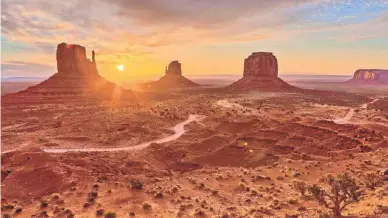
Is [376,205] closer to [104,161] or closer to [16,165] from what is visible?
[104,161]

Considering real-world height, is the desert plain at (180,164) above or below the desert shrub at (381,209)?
below

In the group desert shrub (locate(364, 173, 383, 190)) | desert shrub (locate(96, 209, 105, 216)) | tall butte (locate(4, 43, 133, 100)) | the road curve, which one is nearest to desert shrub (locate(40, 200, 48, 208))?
desert shrub (locate(96, 209, 105, 216))

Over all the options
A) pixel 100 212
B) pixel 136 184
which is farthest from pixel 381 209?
pixel 136 184

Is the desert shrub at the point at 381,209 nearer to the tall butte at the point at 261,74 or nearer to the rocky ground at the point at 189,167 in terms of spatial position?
the rocky ground at the point at 189,167

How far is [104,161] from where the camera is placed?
34.6 metres

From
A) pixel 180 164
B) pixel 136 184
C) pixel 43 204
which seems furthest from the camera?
pixel 180 164

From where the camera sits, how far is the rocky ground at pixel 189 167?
66.8 feet

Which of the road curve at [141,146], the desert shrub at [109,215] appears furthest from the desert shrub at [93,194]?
the road curve at [141,146]

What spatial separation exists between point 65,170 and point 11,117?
5057cm

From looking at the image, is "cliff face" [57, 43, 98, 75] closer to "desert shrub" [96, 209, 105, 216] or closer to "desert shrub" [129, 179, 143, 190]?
"desert shrub" [129, 179, 143, 190]

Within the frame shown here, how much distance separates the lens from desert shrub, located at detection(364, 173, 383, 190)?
20.9 m

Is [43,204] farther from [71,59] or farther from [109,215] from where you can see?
[71,59]

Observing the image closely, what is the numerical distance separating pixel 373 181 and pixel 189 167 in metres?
21.0

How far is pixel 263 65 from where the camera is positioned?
146750 mm
